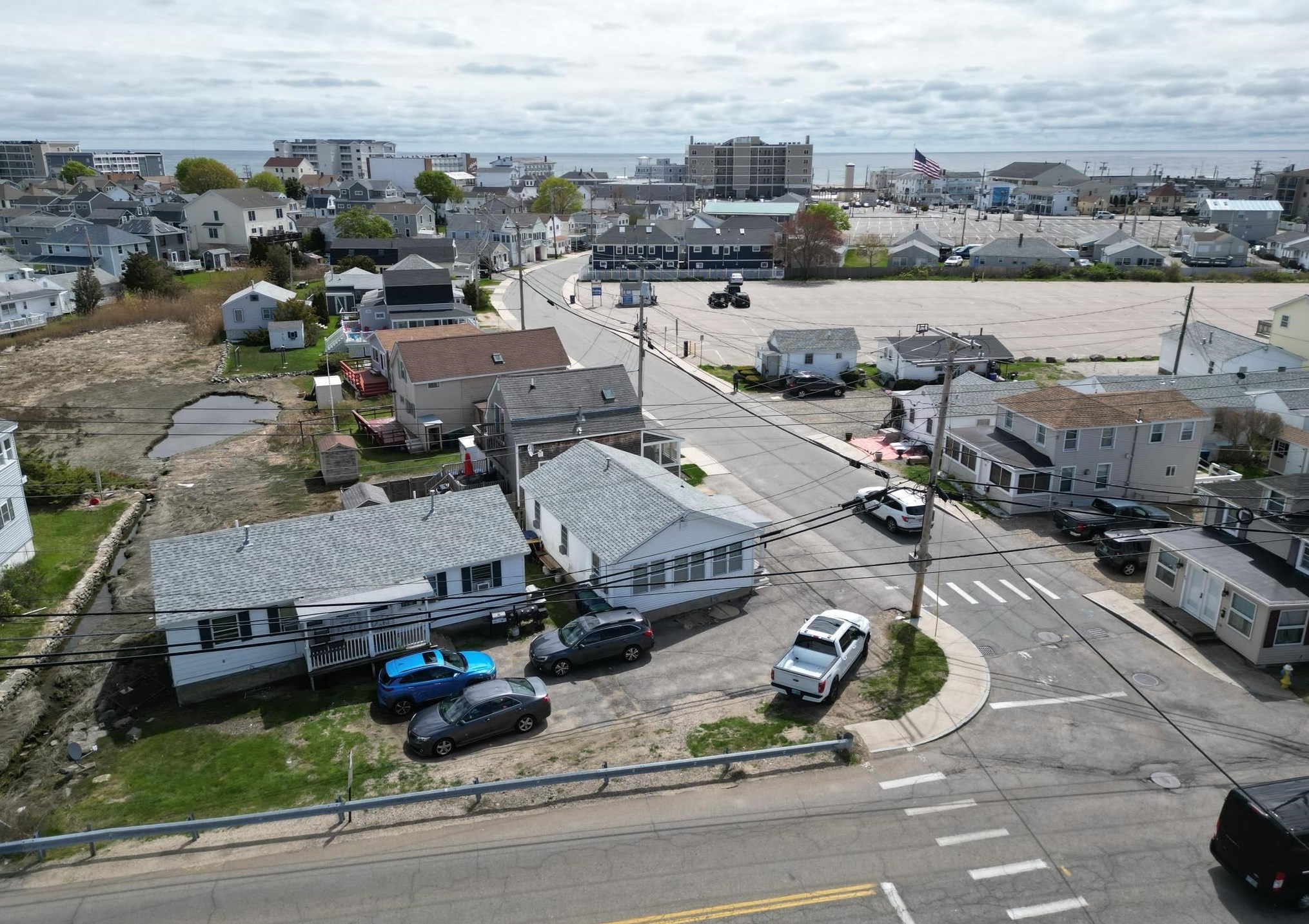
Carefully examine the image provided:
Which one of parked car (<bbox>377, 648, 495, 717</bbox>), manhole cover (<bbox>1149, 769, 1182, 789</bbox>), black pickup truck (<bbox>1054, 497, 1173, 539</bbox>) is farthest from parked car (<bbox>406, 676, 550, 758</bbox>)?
black pickup truck (<bbox>1054, 497, 1173, 539</bbox>)

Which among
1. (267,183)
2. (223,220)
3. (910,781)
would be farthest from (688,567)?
(267,183)

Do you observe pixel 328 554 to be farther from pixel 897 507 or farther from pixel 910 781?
pixel 897 507

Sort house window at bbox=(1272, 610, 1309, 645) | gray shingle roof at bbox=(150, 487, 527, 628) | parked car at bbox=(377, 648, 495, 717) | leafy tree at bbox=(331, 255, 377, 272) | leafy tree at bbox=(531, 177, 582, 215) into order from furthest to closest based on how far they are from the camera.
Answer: leafy tree at bbox=(531, 177, 582, 215)
leafy tree at bbox=(331, 255, 377, 272)
gray shingle roof at bbox=(150, 487, 527, 628)
house window at bbox=(1272, 610, 1309, 645)
parked car at bbox=(377, 648, 495, 717)

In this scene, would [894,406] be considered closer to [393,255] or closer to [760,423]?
[760,423]

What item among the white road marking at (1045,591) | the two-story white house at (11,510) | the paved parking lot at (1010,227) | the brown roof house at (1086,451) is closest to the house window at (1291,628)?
the white road marking at (1045,591)

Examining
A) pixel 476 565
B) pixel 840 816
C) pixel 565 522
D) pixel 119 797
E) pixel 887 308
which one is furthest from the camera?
pixel 887 308

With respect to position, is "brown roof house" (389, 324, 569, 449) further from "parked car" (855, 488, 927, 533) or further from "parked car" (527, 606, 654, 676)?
"parked car" (527, 606, 654, 676)

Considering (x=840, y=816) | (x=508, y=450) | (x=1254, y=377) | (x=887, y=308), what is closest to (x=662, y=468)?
(x=508, y=450)
